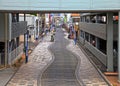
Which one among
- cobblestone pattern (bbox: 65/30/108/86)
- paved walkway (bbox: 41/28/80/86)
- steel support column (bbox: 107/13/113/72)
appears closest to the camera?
cobblestone pattern (bbox: 65/30/108/86)

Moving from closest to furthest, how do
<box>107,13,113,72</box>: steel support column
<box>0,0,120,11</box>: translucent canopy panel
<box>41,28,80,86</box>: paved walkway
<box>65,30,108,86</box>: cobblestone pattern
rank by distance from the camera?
<box>0,0,120,11</box>: translucent canopy panel → <box>65,30,108,86</box>: cobblestone pattern → <box>41,28,80,86</box>: paved walkway → <box>107,13,113,72</box>: steel support column

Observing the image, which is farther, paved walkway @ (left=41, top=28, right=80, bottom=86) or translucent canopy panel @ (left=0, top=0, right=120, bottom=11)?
paved walkway @ (left=41, top=28, right=80, bottom=86)

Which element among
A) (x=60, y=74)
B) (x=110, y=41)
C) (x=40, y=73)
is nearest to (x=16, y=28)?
(x=40, y=73)

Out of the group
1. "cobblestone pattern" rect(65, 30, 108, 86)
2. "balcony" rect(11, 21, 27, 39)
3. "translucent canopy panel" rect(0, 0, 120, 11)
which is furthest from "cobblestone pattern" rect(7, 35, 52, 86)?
"translucent canopy panel" rect(0, 0, 120, 11)

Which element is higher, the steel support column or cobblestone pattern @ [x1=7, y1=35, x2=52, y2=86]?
the steel support column

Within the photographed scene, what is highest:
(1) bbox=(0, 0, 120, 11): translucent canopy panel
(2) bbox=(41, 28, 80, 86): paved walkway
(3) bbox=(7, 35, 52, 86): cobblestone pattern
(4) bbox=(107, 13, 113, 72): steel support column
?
(1) bbox=(0, 0, 120, 11): translucent canopy panel

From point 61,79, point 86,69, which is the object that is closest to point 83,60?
point 86,69

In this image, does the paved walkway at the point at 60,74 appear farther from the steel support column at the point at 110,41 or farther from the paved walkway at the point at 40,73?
the steel support column at the point at 110,41

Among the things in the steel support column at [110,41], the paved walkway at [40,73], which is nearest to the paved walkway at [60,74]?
the paved walkway at [40,73]

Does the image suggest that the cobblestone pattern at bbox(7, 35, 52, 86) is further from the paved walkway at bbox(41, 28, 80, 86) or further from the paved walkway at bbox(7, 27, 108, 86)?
the paved walkway at bbox(41, 28, 80, 86)

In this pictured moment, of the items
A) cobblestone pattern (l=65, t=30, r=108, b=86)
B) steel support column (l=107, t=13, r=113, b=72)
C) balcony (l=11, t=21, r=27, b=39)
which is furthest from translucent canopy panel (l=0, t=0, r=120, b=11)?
balcony (l=11, t=21, r=27, b=39)

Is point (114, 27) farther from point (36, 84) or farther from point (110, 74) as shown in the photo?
point (36, 84)

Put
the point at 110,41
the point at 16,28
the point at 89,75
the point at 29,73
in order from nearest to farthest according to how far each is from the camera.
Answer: the point at 89,75, the point at 110,41, the point at 29,73, the point at 16,28

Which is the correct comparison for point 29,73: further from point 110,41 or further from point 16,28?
point 16,28
